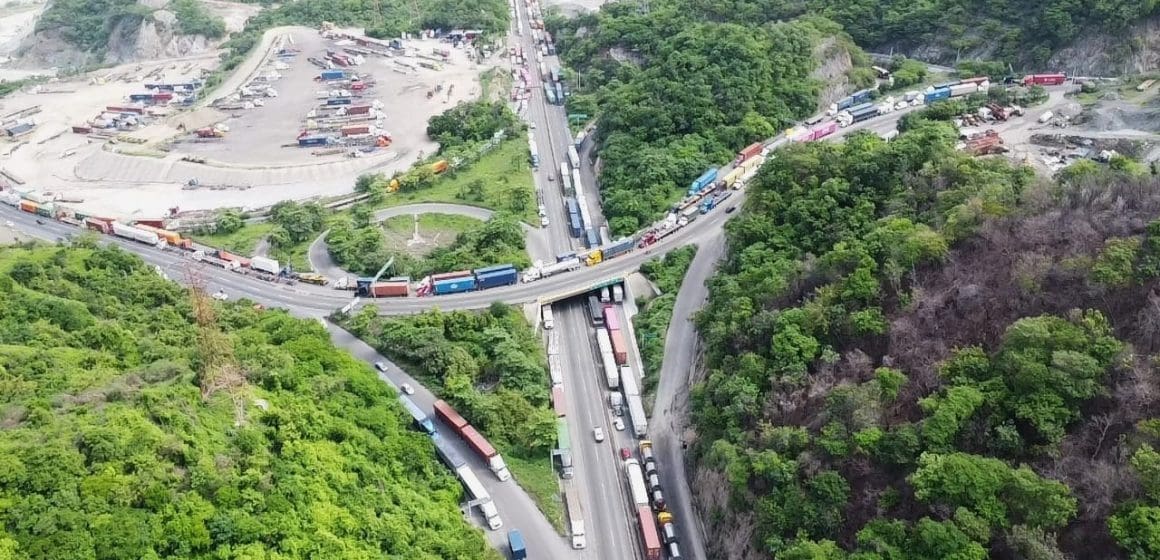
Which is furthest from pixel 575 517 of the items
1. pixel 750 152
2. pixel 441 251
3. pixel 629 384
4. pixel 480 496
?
pixel 750 152

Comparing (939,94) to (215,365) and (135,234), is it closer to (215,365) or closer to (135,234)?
(215,365)

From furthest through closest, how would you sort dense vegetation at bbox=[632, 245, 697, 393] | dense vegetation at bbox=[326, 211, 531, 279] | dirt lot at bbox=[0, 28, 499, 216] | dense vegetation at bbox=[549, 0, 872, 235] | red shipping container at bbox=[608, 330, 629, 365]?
dirt lot at bbox=[0, 28, 499, 216] < dense vegetation at bbox=[549, 0, 872, 235] < dense vegetation at bbox=[326, 211, 531, 279] < red shipping container at bbox=[608, 330, 629, 365] < dense vegetation at bbox=[632, 245, 697, 393]

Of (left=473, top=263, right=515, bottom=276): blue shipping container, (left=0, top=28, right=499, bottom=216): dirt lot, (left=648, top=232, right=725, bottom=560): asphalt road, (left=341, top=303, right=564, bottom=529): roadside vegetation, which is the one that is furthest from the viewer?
(left=0, top=28, right=499, bottom=216): dirt lot

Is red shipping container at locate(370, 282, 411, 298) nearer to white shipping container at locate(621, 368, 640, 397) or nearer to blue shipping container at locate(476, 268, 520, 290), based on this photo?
blue shipping container at locate(476, 268, 520, 290)

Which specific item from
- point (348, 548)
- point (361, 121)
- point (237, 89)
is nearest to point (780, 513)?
point (348, 548)

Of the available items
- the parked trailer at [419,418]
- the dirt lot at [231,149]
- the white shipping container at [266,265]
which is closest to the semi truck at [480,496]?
the parked trailer at [419,418]

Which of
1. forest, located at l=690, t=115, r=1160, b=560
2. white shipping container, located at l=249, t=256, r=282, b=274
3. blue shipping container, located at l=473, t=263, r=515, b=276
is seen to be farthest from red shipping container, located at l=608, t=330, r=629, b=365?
white shipping container, located at l=249, t=256, r=282, b=274
